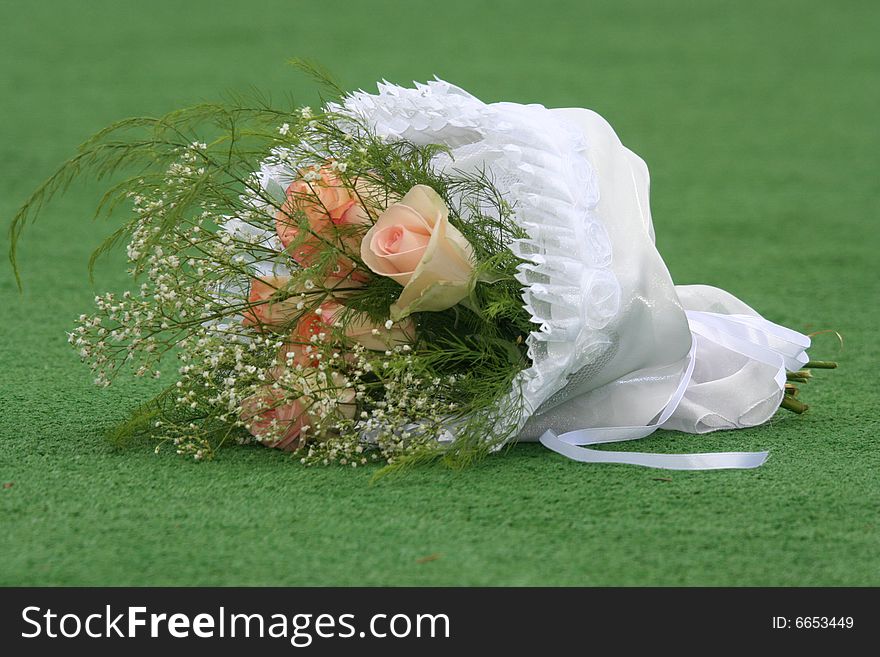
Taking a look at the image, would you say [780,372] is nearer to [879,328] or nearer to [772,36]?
[879,328]

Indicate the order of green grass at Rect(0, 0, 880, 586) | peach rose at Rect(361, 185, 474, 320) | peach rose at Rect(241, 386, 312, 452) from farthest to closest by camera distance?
peach rose at Rect(241, 386, 312, 452), peach rose at Rect(361, 185, 474, 320), green grass at Rect(0, 0, 880, 586)

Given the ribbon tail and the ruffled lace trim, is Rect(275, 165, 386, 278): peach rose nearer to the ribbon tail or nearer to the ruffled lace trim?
the ruffled lace trim

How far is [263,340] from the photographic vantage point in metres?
1.78

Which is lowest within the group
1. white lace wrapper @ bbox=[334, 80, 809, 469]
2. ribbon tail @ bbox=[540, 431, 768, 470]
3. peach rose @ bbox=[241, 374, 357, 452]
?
ribbon tail @ bbox=[540, 431, 768, 470]

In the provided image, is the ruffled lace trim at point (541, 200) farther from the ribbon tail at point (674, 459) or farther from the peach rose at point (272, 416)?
the peach rose at point (272, 416)

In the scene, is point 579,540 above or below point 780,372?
below

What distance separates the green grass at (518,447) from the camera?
1.47 metres

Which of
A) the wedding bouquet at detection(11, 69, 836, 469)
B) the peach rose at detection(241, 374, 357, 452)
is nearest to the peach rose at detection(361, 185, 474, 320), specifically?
the wedding bouquet at detection(11, 69, 836, 469)

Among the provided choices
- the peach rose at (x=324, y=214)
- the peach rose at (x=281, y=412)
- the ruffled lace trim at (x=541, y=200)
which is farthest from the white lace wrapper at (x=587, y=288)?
the peach rose at (x=281, y=412)

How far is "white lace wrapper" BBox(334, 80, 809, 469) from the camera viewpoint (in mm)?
1694

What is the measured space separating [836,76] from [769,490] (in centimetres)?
505

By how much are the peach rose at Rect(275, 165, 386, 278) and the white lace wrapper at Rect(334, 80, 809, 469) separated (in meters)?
0.12

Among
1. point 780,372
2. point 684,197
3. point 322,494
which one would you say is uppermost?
point 684,197

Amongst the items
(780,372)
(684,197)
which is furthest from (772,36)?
(780,372)
